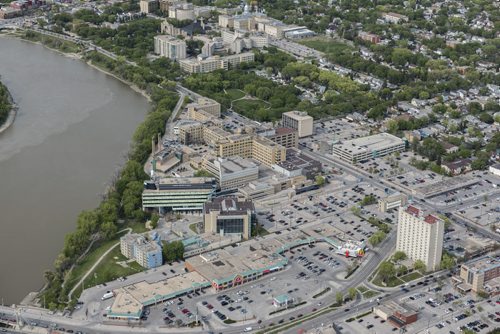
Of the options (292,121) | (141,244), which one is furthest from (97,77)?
(141,244)

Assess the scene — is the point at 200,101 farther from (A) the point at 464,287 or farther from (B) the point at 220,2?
(B) the point at 220,2

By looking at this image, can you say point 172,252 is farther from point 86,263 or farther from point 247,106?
point 247,106

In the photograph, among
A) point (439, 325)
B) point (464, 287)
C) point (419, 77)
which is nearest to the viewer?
point (439, 325)

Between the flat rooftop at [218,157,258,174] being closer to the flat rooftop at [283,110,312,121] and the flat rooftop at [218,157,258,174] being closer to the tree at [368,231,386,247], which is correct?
the flat rooftop at [283,110,312,121]

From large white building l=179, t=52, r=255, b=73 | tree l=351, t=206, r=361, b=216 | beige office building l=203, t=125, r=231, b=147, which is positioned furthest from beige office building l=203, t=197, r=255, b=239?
large white building l=179, t=52, r=255, b=73

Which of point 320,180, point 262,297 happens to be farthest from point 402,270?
point 320,180
